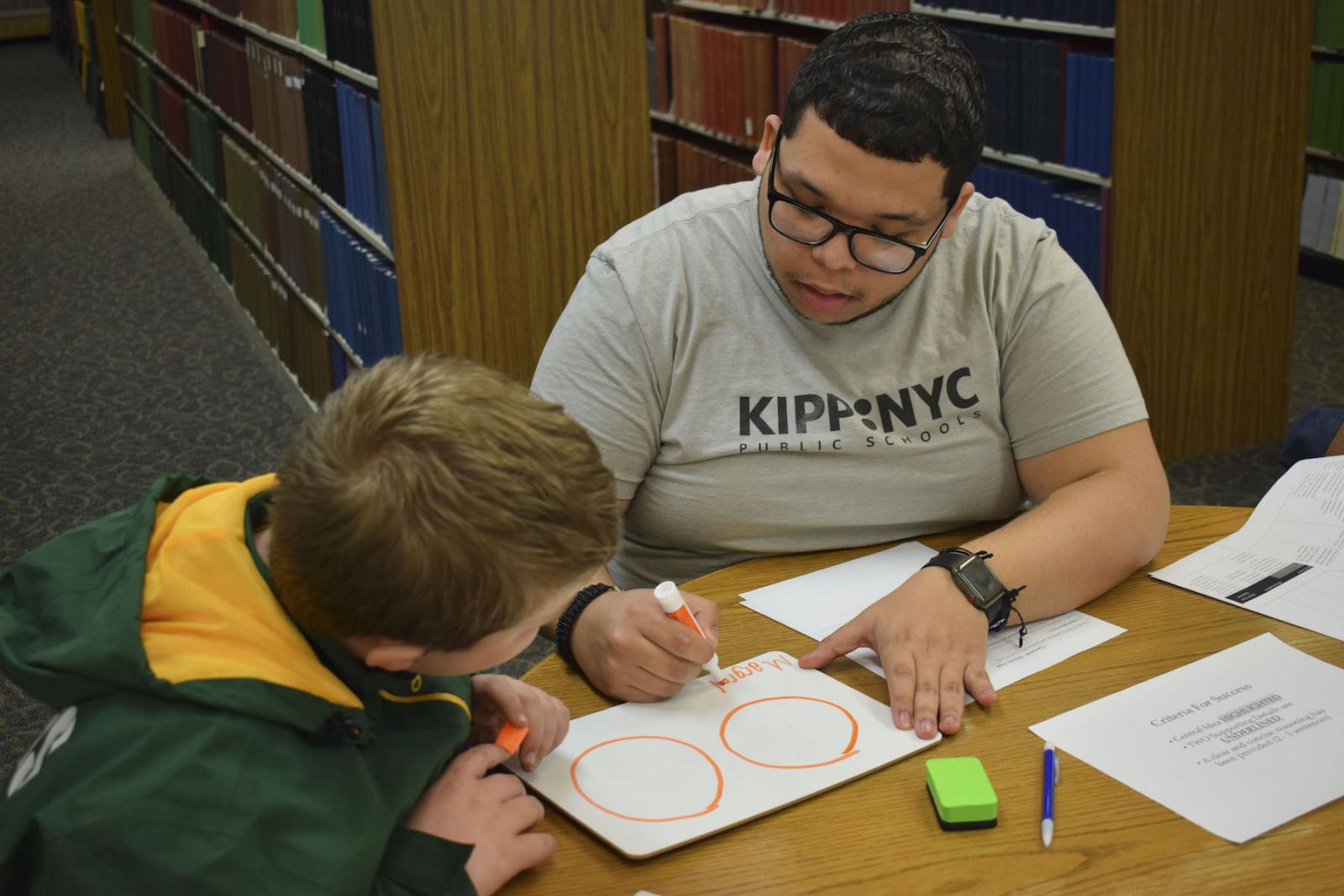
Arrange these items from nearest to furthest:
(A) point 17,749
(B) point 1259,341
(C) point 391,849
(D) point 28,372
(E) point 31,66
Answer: (C) point 391,849 < (A) point 17,749 < (B) point 1259,341 < (D) point 28,372 < (E) point 31,66

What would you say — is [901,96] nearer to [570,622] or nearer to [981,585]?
[981,585]

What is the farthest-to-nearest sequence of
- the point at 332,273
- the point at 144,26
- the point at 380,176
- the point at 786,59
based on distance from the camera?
the point at 144,26 → the point at 786,59 → the point at 332,273 → the point at 380,176

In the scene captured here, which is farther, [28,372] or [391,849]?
[28,372]

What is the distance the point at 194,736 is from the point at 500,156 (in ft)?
7.43

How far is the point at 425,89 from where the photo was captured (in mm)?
2814

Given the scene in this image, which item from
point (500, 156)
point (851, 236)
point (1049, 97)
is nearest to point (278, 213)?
point (500, 156)

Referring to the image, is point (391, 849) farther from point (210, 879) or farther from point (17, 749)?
point (17, 749)

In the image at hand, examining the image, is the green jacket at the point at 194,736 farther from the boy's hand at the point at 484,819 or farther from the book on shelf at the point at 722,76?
the book on shelf at the point at 722,76

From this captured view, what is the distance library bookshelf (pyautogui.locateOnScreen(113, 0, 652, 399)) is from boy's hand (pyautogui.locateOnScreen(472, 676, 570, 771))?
6.07 feet

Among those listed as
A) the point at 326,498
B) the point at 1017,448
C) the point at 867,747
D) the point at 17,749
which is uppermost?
the point at 326,498

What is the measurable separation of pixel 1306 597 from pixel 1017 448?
34 cm

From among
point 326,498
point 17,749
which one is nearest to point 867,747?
point 326,498

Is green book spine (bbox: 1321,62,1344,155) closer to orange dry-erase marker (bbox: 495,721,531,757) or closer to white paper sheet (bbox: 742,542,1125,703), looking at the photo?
white paper sheet (bbox: 742,542,1125,703)

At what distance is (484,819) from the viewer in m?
0.96
